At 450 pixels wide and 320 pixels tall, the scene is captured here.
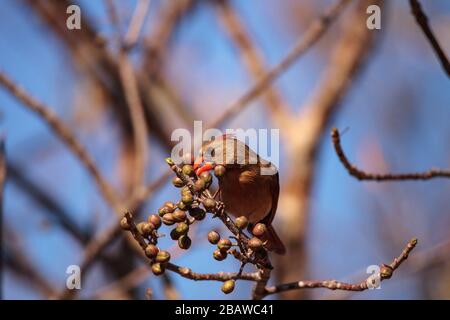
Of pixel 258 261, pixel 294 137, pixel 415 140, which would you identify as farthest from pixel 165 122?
pixel 258 261

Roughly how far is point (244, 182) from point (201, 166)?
52 cm

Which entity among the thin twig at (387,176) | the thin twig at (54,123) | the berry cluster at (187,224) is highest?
the thin twig at (54,123)

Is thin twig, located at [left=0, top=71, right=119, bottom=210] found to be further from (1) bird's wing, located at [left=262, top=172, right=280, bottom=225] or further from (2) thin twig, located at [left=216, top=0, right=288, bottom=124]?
(2) thin twig, located at [left=216, top=0, right=288, bottom=124]

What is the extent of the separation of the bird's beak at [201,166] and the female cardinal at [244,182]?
26cm

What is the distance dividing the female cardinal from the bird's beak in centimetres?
26

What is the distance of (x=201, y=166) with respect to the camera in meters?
2.50

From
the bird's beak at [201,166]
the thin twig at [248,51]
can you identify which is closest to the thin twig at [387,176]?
the bird's beak at [201,166]

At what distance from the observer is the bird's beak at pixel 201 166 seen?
8.05 ft

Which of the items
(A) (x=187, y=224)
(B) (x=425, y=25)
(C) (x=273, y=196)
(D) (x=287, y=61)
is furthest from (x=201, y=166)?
(D) (x=287, y=61)

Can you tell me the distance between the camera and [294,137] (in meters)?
5.64

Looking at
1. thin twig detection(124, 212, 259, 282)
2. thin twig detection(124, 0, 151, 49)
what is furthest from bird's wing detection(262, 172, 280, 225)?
thin twig detection(124, 0, 151, 49)

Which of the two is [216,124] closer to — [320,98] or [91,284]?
[320,98]

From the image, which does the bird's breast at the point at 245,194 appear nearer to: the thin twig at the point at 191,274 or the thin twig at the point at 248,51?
the thin twig at the point at 191,274

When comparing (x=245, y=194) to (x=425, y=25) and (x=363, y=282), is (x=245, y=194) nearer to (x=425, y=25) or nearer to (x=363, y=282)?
(x=363, y=282)
